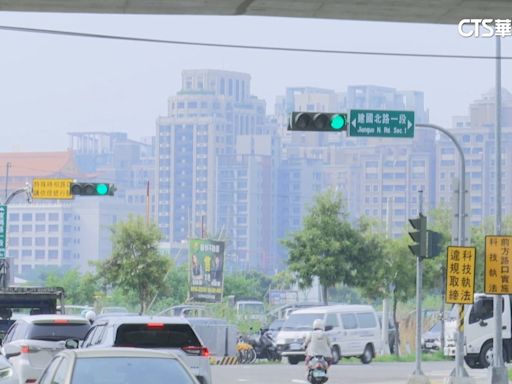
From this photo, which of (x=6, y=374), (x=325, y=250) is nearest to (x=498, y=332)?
(x=6, y=374)

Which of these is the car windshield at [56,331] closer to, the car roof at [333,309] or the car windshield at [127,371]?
the car windshield at [127,371]

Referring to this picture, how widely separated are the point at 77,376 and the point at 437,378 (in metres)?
24.3

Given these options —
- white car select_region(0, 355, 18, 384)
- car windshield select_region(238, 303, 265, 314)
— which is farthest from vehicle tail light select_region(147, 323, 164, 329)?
car windshield select_region(238, 303, 265, 314)

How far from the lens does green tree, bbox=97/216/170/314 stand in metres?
59.4

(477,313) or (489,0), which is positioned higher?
(489,0)

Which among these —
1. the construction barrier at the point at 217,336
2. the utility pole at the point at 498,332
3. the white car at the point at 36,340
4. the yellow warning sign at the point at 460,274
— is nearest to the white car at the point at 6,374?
the white car at the point at 36,340

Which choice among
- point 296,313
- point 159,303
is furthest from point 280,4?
point 159,303

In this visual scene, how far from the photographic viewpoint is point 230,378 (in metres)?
35.6

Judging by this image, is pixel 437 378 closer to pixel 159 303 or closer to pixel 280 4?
pixel 280 4

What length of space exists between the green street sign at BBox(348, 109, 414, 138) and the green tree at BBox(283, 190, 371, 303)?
94.7ft

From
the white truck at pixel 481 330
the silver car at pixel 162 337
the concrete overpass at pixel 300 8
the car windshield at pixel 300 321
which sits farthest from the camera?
the car windshield at pixel 300 321

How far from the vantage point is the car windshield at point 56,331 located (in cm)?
2481

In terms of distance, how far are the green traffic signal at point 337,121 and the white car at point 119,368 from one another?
1363 cm

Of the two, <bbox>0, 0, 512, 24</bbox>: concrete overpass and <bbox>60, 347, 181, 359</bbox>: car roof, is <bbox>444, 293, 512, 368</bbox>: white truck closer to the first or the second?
<bbox>0, 0, 512, 24</bbox>: concrete overpass
